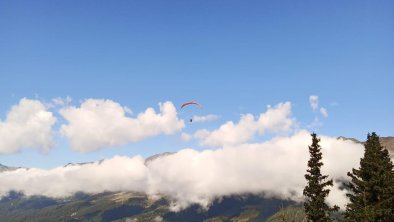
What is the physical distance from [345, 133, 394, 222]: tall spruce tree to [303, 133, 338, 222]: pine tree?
5099 millimetres

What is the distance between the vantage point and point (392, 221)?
59.5m

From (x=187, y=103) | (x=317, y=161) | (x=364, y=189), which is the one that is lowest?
(x=364, y=189)

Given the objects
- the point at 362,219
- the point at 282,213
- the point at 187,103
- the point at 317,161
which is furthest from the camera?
the point at 187,103

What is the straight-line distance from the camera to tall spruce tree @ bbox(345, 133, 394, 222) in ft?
194

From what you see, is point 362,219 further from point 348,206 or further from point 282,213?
point 282,213

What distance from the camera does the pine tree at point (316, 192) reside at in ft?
195

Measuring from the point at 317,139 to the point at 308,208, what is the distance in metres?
10.2

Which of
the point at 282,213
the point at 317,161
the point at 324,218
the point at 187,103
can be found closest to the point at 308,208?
the point at 324,218

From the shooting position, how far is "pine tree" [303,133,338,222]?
59.3 metres

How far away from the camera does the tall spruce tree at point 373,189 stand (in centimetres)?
5918

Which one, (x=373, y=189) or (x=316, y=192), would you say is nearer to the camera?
(x=316, y=192)

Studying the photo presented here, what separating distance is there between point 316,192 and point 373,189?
10992 mm

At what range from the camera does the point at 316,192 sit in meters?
60.9

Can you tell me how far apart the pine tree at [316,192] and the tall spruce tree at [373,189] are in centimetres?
510
